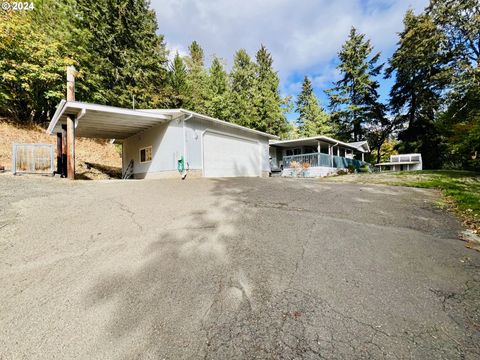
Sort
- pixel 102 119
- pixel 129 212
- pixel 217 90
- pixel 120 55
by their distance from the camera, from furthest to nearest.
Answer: pixel 217 90 < pixel 120 55 < pixel 102 119 < pixel 129 212

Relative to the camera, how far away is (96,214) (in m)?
4.43

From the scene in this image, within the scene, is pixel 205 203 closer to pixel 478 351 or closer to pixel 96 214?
pixel 96 214

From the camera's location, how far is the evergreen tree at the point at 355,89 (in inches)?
1080

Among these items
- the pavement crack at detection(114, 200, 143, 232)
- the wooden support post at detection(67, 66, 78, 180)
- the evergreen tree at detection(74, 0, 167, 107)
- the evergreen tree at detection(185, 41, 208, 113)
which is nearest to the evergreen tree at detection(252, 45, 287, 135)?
the evergreen tree at detection(185, 41, 208, 113)

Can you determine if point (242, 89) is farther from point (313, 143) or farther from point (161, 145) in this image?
point (161, 145)

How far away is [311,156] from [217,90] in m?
13.9

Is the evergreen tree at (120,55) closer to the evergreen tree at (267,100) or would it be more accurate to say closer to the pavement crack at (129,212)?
the evergreen tree at (267,100)

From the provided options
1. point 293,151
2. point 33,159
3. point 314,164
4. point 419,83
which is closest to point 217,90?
point 293,151

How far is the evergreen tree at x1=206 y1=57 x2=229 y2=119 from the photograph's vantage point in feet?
73.7

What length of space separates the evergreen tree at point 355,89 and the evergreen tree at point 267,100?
7838mm

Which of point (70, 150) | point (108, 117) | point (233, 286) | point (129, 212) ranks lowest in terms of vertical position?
point (233, 286)

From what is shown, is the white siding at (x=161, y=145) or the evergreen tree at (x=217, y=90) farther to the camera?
the evergreen tree at (x=217, y=90)

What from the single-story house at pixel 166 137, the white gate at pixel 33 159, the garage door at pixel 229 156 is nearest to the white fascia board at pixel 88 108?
the single-story house at pixel 166 137

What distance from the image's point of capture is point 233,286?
7.65 feet
